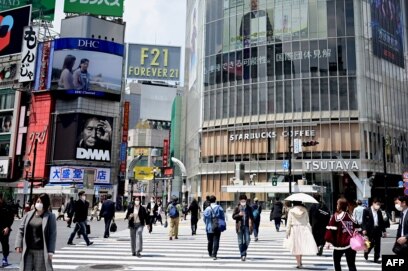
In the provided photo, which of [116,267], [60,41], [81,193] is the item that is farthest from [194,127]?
[116,267]

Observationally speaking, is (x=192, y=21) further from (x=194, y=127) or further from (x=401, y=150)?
(x=401, y=150)

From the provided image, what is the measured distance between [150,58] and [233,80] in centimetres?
5811

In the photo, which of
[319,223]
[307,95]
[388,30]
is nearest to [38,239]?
[319,223]

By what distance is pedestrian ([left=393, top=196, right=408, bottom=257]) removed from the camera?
5973 mm

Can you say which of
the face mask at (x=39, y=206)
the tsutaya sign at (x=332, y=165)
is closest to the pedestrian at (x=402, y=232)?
the face mask at (x=39, y=206)

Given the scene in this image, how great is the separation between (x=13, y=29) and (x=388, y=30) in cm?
5354

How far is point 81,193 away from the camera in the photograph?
15.4 metres

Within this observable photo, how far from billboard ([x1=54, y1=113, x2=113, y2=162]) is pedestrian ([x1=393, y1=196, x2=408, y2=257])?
180ft

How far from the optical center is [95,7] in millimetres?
66375

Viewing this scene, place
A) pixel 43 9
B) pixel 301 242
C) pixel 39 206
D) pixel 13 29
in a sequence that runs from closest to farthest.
Result: pixel 39 206 → pixel 301 242 → pixel 13 29 → pixel 43 9

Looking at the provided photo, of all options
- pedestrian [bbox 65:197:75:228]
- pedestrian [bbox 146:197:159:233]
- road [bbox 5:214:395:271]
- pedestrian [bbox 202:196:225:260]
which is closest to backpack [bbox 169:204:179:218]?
road [bbox 5:214:395:271]

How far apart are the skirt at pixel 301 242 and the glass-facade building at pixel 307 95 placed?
33551 millimetres

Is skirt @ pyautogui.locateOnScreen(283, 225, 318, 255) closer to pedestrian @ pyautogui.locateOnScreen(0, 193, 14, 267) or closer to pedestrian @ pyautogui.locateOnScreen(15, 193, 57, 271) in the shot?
pedestrian @ pyautogui.locateOnScreen(15, 193, 57, 271)

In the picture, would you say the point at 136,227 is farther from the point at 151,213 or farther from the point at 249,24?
the point at 249,24
